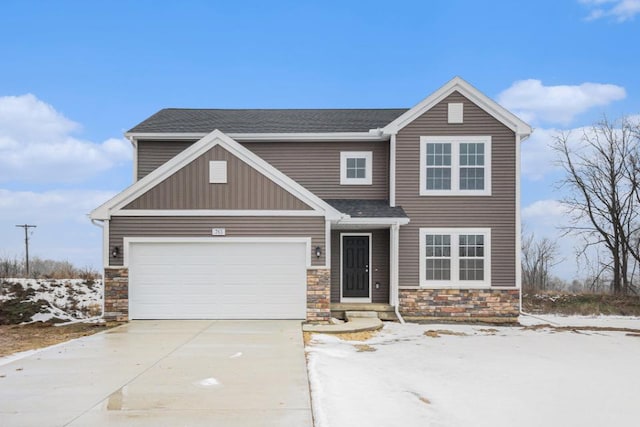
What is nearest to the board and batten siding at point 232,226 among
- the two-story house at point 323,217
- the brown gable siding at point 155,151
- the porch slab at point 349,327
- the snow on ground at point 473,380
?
the two-story house at point 323,217

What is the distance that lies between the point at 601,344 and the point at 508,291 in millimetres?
3712

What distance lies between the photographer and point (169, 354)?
945 centimetres

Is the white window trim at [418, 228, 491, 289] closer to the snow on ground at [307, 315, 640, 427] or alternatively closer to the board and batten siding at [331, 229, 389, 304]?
the board and batten siding at [331, 229, 389, 304]

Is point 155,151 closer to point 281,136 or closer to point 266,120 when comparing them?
point 266,120

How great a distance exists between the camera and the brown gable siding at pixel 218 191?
45.0 ft

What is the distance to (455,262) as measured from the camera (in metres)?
15.9

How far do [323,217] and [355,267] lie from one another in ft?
10.6

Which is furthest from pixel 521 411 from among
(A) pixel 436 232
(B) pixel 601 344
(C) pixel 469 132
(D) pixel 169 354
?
(C) pixel 469 132

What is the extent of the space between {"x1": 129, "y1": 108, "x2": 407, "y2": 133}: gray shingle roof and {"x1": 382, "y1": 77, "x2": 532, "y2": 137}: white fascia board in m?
1.35

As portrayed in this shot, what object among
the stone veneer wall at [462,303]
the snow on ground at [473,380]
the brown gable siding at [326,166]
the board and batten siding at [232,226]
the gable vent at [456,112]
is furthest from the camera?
the brown gable siding at [326,166]

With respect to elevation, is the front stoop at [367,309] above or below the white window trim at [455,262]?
below

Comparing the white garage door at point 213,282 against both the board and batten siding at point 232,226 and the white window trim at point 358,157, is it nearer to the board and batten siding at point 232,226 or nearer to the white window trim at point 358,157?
the board and batten siding at point 232,226

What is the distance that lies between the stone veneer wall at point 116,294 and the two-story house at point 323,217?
1.0 inches

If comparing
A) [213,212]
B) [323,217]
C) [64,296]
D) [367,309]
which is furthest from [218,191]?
[64,296]
